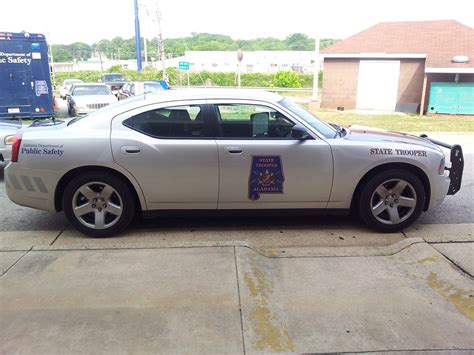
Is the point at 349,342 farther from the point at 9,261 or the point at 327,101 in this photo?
the point at 327,101

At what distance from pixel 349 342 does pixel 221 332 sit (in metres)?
0.83

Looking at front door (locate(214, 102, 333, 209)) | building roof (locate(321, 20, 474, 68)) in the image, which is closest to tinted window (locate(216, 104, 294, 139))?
front door (locate(214, 102, 333, 209))

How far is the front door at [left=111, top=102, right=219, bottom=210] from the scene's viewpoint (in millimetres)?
4398

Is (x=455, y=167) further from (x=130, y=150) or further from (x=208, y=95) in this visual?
(x=130, y=150)

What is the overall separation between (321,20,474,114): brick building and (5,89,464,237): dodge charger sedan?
56.8 feet

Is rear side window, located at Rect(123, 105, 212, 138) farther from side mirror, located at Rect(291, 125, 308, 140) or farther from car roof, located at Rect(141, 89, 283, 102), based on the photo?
side mirror, located at Rect(291, 125, 308, 140)

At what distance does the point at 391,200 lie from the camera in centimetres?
465

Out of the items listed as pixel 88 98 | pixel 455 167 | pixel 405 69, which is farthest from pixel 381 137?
pixel 405 69

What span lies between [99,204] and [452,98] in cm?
1926

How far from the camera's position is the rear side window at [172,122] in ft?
14.8

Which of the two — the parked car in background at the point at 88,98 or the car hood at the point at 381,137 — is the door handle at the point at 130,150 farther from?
the parked car in background at the point at 88,98

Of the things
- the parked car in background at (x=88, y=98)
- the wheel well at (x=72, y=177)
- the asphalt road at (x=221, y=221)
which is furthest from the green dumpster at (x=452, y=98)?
the wheel well at (x=72, y=177)

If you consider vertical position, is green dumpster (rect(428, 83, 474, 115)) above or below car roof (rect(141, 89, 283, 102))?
below

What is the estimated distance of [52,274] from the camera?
369 centimetres
